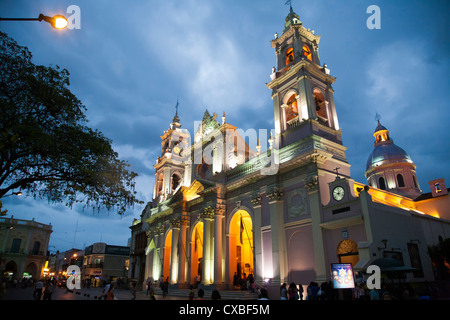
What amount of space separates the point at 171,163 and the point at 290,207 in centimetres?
2158

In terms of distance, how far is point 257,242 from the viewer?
21219mm

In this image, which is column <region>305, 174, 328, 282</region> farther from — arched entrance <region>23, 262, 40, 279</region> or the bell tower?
arched entrance <region>23, 262, 40, 279</region>

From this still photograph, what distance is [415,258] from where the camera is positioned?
56.8 feet

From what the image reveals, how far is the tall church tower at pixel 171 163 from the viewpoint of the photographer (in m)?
37.4

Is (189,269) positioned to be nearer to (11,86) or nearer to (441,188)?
(11,86)

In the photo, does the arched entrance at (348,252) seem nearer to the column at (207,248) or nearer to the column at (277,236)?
the column at (277,236)

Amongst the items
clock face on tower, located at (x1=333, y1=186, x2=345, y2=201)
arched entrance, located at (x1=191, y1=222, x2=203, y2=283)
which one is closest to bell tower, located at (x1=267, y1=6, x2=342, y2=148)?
clock face on tower, located at (x1=333, y1=186, x2=345, y2=201)

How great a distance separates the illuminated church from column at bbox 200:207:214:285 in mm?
85

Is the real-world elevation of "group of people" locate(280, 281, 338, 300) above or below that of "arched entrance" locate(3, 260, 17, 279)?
below

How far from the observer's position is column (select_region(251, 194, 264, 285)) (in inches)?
792

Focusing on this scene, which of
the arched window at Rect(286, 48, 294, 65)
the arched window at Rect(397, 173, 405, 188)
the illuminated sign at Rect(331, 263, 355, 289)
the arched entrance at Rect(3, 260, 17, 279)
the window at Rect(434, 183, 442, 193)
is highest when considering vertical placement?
the arched window at Rect(286, 48, 294, 65)

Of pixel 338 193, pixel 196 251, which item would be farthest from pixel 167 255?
pixel 338 193

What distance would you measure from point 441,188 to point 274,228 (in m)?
18.3
